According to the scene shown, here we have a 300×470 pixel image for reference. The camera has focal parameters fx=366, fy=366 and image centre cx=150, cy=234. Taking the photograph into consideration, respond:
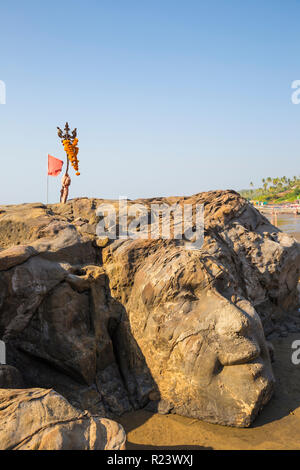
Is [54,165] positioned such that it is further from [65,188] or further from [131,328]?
[131,328]

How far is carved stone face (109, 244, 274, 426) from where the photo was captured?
4.46 meters

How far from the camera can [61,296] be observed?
499 centimetres

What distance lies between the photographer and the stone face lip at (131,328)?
4.56m

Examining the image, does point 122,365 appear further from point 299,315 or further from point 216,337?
point 299,315

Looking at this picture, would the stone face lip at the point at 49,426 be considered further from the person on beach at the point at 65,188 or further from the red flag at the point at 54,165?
the red flag at the point at 54,165

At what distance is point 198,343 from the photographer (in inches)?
183

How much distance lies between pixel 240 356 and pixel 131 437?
1.59m

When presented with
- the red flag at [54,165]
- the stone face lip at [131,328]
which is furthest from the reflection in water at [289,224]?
the stone face lip at [131,328]

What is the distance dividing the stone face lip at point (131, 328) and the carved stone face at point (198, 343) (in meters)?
0.01


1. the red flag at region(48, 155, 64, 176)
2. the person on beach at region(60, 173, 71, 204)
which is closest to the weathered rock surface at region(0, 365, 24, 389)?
the person on beach at region(60, 173, 71, 204)

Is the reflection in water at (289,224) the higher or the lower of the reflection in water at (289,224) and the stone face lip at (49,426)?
the higher
